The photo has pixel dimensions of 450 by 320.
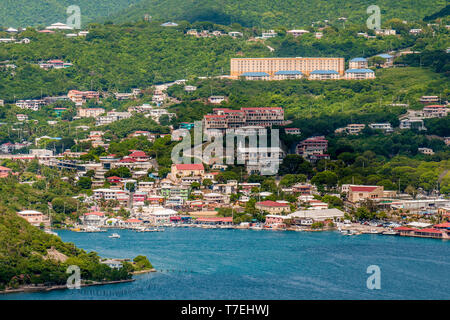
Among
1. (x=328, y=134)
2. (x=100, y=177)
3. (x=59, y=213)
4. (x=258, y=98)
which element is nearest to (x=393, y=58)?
(x=258, y=98)

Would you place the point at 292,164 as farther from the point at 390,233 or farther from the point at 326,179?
the point at 390,233

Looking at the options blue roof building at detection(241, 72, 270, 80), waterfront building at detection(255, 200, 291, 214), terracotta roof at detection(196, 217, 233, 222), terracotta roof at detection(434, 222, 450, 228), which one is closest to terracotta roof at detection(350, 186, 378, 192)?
waterfront building at detection(255, 200, 291, 214)

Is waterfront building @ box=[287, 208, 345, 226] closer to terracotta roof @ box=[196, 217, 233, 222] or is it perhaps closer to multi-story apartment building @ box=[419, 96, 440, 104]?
terracotta roof @ box=[196, 217, 233, 222]

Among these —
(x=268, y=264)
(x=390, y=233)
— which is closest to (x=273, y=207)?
(x=390, y=233)

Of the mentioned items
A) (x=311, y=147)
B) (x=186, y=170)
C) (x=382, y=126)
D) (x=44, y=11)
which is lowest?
(x=186, y=170)

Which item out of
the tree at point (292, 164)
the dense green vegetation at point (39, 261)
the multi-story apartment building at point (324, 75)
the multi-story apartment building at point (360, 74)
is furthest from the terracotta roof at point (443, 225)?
the multi-story apartment building at point (324, 75)

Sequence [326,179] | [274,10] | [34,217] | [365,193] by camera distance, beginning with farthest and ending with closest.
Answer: [274,10]
[326,179]
[365,193]
[34,217]
